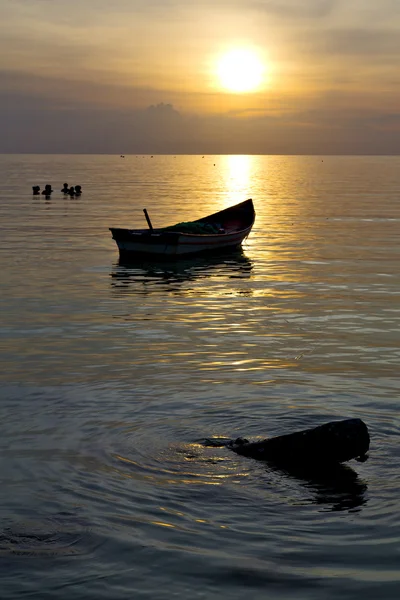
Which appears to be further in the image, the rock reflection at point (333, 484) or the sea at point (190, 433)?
the rock reflection at point (333, 484)

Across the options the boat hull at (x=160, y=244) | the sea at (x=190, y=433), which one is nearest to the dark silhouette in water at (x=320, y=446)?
the sea at (x=190, y=433)

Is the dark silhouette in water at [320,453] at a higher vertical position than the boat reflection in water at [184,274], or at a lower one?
lower

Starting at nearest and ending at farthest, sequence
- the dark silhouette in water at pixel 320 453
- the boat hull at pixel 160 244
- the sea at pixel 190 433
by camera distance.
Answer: the sea at pixel 190 433 < the dark silhouette in water at pixel 320 453 < the boat hull at pixel 160 244

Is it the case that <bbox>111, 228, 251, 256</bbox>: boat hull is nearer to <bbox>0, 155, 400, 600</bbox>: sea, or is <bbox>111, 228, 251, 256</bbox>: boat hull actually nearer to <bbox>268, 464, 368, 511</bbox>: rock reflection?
<bbox>0, 155, 400, 600</bbox>: sea

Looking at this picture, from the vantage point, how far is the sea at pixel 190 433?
9.63m

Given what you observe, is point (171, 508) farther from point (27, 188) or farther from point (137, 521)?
point (27, 188)

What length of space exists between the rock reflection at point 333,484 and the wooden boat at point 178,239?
27776 millimetres

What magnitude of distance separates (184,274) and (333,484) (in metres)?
24.9

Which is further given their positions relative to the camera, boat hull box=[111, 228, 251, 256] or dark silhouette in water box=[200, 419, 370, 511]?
boat hull box=[111, 228, 251, 256]

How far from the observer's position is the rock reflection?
37.7ft

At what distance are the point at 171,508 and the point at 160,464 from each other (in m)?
1.57

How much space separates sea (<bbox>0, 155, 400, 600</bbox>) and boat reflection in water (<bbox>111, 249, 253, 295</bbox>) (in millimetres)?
305

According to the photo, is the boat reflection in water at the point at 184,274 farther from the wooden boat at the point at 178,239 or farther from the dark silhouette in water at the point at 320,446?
the dark silhouette in water at the point at 320,446

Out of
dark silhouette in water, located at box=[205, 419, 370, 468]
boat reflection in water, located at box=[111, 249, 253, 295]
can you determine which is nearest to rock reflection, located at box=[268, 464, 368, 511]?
dark silhouette in water, located at box=[205, 419, 370, 468]
